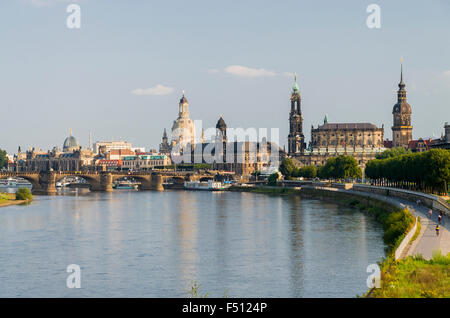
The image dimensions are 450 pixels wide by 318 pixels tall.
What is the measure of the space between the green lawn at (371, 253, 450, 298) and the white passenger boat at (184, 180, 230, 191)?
118022 millimetres

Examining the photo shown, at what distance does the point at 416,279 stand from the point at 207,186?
12547 cm

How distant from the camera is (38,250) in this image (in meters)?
42.8

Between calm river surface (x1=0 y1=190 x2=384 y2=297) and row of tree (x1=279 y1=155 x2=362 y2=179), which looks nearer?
calm river surface (x1=0 y1=190 x2=384 y2=297)

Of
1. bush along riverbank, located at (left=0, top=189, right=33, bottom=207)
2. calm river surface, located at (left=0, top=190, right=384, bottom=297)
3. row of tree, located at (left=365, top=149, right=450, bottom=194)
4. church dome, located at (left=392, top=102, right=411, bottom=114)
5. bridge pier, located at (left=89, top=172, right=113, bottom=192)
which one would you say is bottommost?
calm river surface, located at (left=0, top=190, right=384, bottom=297)

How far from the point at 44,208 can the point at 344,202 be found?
35738mm

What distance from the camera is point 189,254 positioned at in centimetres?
4134

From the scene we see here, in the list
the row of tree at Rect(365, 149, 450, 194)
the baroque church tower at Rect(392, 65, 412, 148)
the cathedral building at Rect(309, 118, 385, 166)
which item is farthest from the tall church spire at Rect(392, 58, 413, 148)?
the row of tree at Rect(365, 149, 450, 194)

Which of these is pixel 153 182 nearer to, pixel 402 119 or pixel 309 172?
pixel 309 172

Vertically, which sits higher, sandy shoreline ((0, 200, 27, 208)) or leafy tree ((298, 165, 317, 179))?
leafy tree ((298, 165, 317, 179))

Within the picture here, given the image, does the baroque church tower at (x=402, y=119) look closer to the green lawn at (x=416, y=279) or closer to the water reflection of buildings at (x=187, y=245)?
the water reflection of buildings at (x=187, y=245)

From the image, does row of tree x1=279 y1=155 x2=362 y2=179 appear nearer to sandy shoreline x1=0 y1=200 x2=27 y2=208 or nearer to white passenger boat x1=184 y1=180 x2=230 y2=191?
white passenger boat x1=184 y1=180 x2=230 y2=191

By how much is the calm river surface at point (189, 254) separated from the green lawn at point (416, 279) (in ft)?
8.38

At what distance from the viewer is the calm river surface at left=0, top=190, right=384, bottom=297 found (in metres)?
31.7
